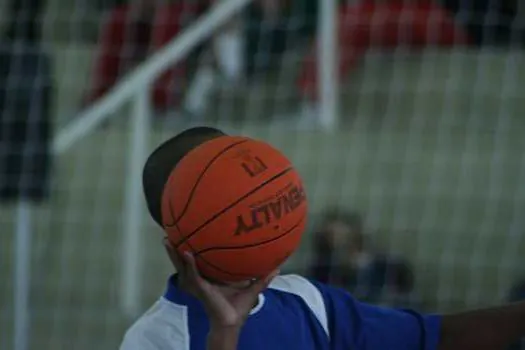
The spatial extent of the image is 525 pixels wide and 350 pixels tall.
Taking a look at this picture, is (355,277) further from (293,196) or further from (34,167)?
(293,196)

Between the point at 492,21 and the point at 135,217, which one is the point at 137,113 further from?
the point at 492,21

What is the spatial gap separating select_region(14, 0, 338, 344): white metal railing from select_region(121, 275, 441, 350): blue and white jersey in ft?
9.64

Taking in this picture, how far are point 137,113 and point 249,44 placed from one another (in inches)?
Result: 30.5

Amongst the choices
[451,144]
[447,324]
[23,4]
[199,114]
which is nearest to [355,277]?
[451,144]

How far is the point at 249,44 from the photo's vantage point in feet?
→ 20.9

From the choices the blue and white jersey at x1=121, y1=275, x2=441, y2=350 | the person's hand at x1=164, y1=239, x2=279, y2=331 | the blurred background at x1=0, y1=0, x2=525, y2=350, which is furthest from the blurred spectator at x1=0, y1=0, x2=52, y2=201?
the person's hand at x1=164, y1=239, x2=279, y2=331

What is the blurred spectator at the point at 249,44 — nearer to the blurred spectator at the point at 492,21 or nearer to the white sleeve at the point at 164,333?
the blurred spectator at the point at 492,21

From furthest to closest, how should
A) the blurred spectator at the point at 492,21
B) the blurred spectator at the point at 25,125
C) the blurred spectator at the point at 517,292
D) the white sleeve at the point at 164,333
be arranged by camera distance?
the blurred spectator at the point at 492,21 → the blurred spectator at the point at 25,125 → the blurred spectator at the point at 517,292 → the white sleeve at the point at 164,333

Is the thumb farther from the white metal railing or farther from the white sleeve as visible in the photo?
the white metal railing

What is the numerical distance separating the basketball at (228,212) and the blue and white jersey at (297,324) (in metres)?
0.15

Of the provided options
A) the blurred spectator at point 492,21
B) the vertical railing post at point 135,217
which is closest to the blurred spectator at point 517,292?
the blurred spectator at point 492,21

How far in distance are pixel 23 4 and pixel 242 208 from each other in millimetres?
4525

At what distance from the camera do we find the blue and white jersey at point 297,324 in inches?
96.6

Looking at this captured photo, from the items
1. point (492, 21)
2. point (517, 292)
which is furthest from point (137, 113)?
point (517, 292)
